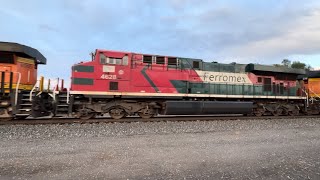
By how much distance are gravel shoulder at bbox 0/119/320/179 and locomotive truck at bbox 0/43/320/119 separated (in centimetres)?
341

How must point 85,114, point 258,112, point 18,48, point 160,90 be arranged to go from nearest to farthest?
1. point 18,48
2. point 85,114
3. point 160,90
4. point 258,112

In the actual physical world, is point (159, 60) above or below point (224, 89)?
above

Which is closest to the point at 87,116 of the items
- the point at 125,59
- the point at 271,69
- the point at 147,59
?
the point at 125,59

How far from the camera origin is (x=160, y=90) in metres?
13.3

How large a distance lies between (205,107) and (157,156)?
27.6 ft

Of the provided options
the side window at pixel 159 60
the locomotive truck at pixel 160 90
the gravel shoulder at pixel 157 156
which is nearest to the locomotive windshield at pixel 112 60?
the locomotive truck at pixel 160 90

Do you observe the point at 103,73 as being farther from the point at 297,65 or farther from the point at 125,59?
the point at 297,65

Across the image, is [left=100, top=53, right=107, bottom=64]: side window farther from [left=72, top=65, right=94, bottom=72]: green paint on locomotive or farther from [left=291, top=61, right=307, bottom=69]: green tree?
[left=291, top=61, right=307, bottom=69]: green tree

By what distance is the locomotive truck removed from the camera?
11875 mm

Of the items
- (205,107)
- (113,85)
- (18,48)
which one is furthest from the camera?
(205,107)

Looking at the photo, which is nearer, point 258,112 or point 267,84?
point 258,112

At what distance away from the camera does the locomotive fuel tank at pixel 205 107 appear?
13.1m

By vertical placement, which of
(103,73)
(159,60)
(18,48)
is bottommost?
(103,73)

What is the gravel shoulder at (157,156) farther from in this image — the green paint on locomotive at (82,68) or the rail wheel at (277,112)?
the rail wheel at (277,112)
